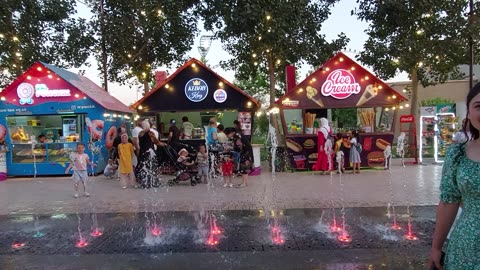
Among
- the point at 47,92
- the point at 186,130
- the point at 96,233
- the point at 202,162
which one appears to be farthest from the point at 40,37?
the point at 96,233

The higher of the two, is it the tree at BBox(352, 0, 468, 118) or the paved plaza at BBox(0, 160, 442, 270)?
the tree at BBox(352, 0, 468, 118)

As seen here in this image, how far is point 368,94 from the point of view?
13336mm

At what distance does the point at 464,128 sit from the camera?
242cm

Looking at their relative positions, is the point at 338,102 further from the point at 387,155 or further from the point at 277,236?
the point at 277,236

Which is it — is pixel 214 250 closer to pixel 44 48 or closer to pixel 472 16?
pixel 472 16

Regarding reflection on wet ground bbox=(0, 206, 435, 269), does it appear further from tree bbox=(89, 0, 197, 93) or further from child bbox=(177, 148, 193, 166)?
tree bbox=(89, 0, 197, 93)

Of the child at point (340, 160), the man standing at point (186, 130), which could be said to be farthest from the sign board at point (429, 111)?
the man standing at point (186, 130)

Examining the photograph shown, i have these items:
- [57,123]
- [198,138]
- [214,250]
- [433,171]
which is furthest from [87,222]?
[433,171]

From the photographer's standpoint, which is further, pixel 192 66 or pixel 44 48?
pixel 44 48

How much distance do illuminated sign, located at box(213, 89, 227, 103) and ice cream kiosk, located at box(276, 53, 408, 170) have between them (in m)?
1.93

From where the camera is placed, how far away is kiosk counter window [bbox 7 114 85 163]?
14.2m

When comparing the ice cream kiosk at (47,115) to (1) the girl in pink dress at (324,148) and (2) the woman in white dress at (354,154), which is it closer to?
(1) the girl in pink dress at (324,148)

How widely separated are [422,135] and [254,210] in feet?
32.6

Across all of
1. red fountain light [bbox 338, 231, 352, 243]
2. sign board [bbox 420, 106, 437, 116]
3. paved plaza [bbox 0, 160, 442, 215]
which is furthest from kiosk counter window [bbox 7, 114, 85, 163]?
sign board [bbox 420, 106, 437, 116]
